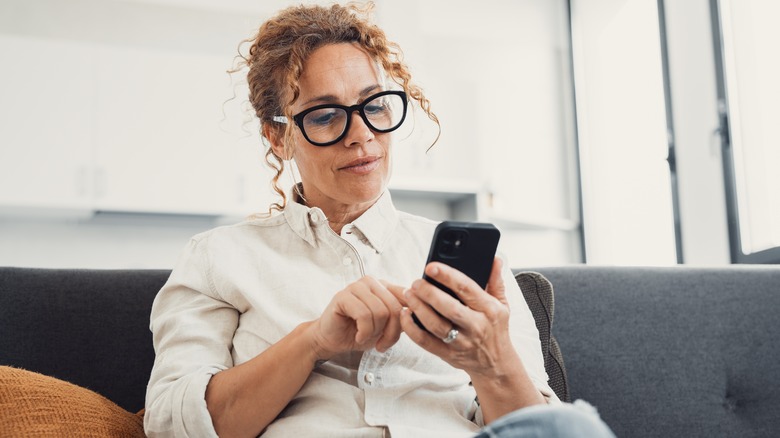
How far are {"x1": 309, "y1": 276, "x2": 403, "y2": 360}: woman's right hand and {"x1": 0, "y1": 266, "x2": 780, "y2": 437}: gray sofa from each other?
50 centimetres

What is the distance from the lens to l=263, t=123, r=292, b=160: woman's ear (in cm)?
142

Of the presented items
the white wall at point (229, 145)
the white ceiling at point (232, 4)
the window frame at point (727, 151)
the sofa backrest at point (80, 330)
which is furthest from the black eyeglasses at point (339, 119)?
the white ceiling at point (232, 4)

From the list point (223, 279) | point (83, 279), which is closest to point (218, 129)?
point (83, 279)

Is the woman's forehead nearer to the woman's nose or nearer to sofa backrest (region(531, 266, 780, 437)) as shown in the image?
the woman's nose

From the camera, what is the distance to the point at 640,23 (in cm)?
418

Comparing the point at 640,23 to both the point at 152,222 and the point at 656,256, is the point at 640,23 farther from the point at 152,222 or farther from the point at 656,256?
the point at 152,222

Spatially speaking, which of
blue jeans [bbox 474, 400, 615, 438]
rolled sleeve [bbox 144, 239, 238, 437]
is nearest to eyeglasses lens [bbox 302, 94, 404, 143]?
rolled sleeve [bbox 144, 239, 238, 437]

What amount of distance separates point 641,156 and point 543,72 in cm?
96

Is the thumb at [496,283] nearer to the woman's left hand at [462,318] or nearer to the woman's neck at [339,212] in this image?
the woman's left hand at [462,318]

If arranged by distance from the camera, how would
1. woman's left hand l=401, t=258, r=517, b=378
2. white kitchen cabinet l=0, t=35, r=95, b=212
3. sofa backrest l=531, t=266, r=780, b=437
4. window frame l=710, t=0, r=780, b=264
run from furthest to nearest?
white kitchen cabinet l=0, t=35, r=95, b=212, window frame l=710, t=0, r=780, b=264, sofa backrest l=531, t=266, r=780, b=437, woman's left hand l=401, t=258, r=517, b=378

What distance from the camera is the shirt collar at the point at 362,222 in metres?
1.29

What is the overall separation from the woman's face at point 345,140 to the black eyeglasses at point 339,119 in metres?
0.01

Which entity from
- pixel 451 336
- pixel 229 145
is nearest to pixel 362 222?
pixel 451 336

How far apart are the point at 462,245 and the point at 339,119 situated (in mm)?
448
